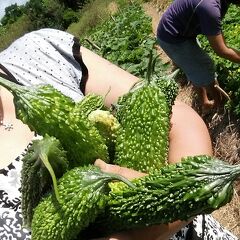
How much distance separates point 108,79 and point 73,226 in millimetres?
871

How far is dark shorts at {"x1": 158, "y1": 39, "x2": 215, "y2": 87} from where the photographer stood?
4637mm

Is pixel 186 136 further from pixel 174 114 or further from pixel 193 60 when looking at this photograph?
pixel 193 60

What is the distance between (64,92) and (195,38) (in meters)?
2.92

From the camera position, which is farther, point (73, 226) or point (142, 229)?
point (142, 229)

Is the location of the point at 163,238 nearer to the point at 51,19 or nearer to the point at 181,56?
the point at 181,56

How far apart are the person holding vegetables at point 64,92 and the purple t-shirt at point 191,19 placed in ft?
6.15

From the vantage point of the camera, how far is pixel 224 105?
5102 mm

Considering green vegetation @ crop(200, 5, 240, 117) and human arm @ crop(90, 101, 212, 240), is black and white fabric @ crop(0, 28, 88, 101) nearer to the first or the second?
human arm @ crop(90, 101, 212, 240)

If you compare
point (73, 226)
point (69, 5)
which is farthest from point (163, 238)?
point (69, 5)

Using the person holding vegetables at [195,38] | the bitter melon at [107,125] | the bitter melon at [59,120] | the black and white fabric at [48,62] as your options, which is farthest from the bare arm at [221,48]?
the bitter melon at [59,120]

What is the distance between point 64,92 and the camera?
6.08 feet

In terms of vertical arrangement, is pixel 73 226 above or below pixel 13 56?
below

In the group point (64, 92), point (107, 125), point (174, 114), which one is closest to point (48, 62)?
point (64, 92)

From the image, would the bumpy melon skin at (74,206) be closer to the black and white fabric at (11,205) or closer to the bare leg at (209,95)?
the black and white fabric at (11,205)
